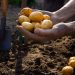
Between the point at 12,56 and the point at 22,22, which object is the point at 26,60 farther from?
the point at 22,22

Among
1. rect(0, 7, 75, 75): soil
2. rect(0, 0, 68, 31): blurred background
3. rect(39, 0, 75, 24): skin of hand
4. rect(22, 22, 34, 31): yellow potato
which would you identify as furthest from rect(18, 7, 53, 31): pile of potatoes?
rect(0, 0, 68, 31): blurred background

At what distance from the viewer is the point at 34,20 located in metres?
2.43

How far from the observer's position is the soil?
253 cm

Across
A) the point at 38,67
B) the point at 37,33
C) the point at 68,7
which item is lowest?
the point at 38,67

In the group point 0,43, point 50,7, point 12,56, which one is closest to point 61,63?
point 12,56

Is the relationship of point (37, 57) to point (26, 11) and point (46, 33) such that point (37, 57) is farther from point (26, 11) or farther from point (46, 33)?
point (46, 33)

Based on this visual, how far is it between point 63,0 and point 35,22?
8.44ft

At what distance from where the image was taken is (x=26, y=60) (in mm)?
2693

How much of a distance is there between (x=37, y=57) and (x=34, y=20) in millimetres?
425

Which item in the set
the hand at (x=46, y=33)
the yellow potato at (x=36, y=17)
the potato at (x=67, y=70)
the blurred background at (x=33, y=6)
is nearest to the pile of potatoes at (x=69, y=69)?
the potato at (x=67, y=70)

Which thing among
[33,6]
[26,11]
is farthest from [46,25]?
[33,6]

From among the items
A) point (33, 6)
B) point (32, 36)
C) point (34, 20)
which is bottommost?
point (32, 36)

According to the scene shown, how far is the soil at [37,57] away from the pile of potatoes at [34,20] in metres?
0.30

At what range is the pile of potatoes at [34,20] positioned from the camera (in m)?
2.28
